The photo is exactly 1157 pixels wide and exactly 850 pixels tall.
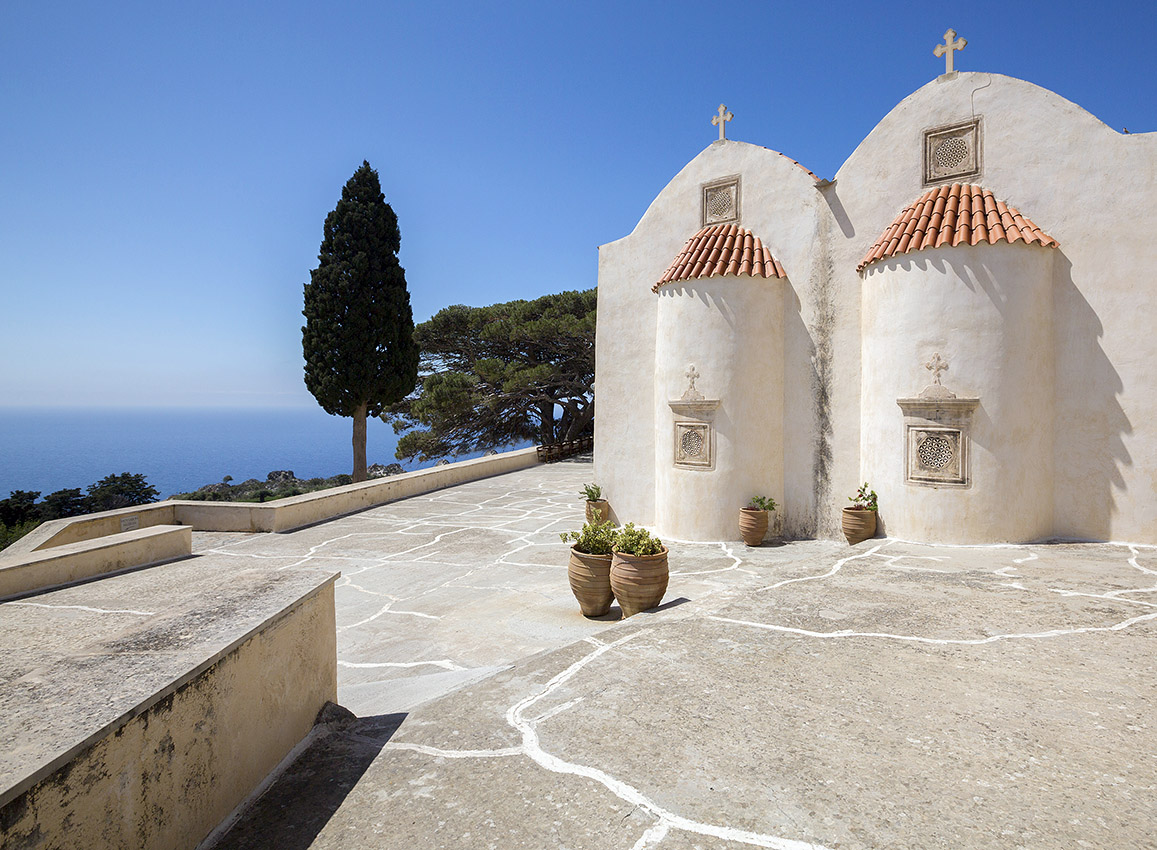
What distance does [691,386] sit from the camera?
386 inches

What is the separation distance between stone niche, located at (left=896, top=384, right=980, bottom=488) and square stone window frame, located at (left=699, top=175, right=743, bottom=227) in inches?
171

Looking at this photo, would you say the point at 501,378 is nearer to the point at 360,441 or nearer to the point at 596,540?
the point at 360,441

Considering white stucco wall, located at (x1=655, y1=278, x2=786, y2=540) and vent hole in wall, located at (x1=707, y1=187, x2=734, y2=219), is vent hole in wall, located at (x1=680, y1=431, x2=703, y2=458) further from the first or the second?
vent hole in wall, located at (x1=707, y1=187, x2=734, y2=219)

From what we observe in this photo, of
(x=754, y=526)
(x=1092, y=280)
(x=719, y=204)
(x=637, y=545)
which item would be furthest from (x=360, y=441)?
(x=1092, y=280)

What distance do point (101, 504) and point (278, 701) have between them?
16.1 meters

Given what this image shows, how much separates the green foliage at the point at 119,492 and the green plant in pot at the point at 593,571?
1447cm

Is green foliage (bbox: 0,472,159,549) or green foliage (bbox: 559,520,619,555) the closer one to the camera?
green foliage (bbox: 559,520,619,555)

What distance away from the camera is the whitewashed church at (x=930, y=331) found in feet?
24.6

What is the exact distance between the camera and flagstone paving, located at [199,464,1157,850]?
223cm

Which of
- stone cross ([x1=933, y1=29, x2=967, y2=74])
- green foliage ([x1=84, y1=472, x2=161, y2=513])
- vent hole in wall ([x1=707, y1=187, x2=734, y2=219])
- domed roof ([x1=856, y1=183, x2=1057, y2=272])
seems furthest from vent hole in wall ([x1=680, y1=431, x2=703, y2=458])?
green foliage ([x1=84, y1=472, x2=161, y2=513])

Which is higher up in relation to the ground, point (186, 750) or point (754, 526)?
point (186, 750)

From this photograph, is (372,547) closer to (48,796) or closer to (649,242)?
(649,242)

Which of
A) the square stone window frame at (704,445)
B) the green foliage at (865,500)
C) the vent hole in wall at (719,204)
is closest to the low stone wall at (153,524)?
the square stone window frame at (704,445)

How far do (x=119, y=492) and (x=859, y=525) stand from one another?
17.6 metres
